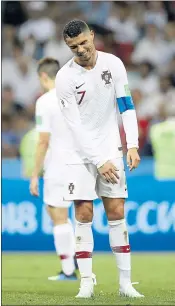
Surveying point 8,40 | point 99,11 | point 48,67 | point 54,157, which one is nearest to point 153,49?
point 99,11

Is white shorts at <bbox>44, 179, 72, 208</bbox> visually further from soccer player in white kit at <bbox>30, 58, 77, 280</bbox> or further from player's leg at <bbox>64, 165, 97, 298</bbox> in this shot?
player's leg at <bbox>64, 165, 97, 298</bbox>

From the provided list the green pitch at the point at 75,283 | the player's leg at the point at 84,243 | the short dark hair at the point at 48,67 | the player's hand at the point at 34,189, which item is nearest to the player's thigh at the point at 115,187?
the player's leg at the point at 84,243

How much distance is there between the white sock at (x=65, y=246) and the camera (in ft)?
32.6

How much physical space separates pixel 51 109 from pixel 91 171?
2.53m

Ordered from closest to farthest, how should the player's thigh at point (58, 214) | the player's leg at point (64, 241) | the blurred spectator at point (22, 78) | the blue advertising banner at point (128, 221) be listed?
the player's leg at point (64, 241) → the player's thigh at point (58, 214) → the blue advertising banner at point (128, 221) → the blurred spectator at point (22, 78)

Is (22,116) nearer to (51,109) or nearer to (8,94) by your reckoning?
(8,94)

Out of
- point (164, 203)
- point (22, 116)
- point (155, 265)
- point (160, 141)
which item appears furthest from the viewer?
point (22, 116)

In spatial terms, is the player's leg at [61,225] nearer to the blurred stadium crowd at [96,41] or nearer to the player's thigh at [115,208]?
the player's thigh at [115,208]

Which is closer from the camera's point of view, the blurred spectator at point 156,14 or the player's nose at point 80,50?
the player's nose at point 80,50

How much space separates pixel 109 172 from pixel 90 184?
23cm

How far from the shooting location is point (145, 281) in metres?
9.44

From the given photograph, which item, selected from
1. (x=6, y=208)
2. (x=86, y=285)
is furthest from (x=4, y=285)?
(x=6, y=208)

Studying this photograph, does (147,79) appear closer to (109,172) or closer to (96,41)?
(96,41)

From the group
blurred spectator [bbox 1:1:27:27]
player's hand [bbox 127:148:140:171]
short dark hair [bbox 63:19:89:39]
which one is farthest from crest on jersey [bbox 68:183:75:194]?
blurred spectator [bbox 1:1:27:27]
